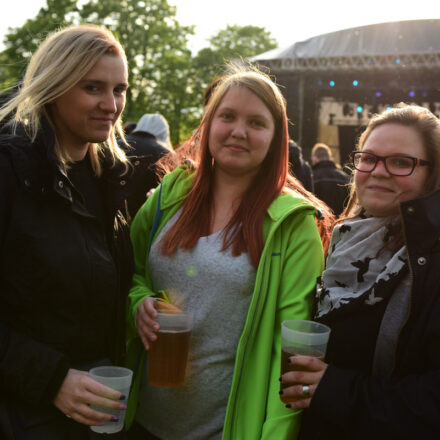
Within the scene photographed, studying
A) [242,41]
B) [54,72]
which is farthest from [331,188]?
[242,41]

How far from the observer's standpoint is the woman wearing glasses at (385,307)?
144 cm

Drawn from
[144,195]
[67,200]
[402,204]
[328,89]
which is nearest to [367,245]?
[402,204]

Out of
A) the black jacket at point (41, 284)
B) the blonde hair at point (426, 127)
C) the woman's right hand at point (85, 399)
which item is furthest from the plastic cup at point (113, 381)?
the blonde hair at point (426, 127)

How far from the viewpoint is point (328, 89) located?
1123 centimetres

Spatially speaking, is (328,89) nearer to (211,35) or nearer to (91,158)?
(91,158)

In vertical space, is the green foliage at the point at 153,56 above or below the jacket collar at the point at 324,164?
above

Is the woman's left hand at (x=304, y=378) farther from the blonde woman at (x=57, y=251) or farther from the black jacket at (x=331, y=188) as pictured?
the black jacket at (x=331, y=188)

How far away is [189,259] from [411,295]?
90 centimetres

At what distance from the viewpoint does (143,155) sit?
4203 mm

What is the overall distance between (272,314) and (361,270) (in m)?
0.37

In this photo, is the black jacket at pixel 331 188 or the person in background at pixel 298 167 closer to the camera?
the person in background at pixel 298 167

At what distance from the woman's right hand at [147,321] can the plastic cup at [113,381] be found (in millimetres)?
171

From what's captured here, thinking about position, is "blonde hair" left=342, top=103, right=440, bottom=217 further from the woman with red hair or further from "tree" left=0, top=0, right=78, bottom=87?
"tree" left=0, top=0, right=78, bottom=87

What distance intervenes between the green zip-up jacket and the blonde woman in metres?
0.28
